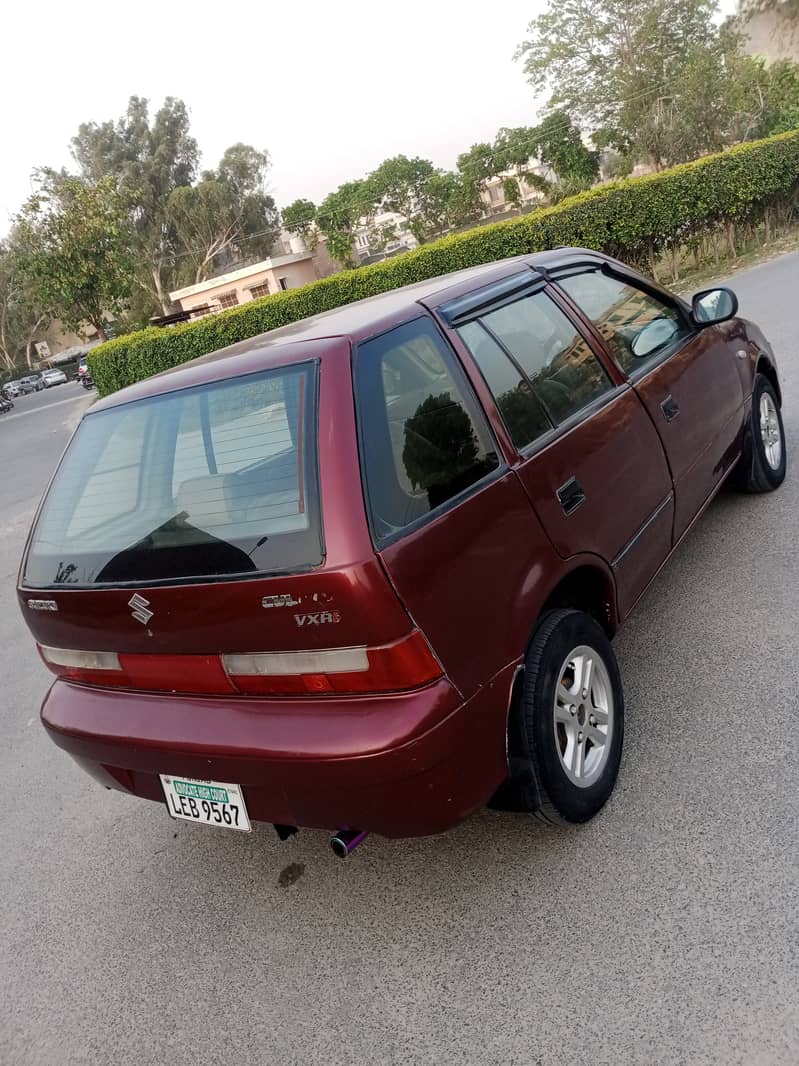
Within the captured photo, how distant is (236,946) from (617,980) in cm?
119

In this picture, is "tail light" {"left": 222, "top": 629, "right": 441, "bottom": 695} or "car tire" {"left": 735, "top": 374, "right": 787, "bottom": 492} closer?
"tail light" {"left": 222, "top": 629, "right": 441, "bottom": 695}

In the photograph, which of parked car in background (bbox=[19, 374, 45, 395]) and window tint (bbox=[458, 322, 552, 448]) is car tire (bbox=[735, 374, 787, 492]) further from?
parked car in background (bbox=[19, 374, 45, 395])

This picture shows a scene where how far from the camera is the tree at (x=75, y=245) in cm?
2736

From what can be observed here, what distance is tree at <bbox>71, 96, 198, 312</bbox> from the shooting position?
59062 millimetres

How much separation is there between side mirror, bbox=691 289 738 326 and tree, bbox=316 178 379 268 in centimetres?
6788

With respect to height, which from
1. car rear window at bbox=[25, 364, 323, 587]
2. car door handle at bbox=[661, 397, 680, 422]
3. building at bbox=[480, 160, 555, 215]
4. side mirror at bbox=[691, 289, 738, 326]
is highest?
building at bbox=[480, 160, 555, 215]

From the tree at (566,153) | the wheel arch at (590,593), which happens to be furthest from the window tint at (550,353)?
the tree at (566,153)

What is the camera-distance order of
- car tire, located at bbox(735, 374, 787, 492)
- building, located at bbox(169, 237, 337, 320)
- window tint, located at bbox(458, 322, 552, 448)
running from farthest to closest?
building, located at bbox(169, 237, 337, 320) < car tire, located at bbox(735, 374, 787, 492) < window tint, located at bbox(458, 322, 552, 448)

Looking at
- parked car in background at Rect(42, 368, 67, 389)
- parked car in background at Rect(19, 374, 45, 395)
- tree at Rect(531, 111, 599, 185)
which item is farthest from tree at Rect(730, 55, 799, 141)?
parked car in background at Rect(19, 374, 45, 395)

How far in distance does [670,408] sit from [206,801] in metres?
2.41

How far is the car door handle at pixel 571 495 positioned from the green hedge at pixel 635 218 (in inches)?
559

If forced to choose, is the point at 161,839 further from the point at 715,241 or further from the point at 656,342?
the point at 715,241

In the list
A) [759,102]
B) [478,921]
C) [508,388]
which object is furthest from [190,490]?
[759,102]

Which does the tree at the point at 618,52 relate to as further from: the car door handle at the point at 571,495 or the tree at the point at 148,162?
the car door handle at the point at 571,495
